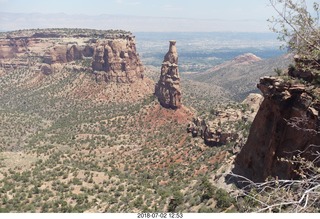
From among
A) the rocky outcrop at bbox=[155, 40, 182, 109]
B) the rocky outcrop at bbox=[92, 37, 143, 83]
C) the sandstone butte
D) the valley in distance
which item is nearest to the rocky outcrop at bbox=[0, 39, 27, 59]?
the sandstone butte

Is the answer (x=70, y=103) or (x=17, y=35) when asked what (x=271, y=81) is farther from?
(x=17, y=35)

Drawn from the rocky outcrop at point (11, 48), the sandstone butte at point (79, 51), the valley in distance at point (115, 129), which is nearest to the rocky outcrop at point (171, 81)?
the valley in distance at point (115, 129)

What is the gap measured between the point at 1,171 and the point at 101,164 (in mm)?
14580

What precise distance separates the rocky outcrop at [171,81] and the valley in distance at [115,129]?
0.23 metres

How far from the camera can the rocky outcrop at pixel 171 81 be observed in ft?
→ 248

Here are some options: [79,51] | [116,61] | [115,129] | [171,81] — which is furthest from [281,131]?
[79,51]

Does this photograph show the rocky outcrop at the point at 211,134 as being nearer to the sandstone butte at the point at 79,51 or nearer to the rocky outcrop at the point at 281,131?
the rocky outcrop at the point at 281,131

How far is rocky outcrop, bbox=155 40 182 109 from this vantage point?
7562 cm

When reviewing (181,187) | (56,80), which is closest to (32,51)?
(56,80)

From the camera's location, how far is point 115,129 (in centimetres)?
7181

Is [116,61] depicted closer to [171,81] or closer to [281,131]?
[171,81]

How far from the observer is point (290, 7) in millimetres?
13141

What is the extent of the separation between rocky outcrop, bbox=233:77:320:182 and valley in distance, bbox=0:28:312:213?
0.34ft

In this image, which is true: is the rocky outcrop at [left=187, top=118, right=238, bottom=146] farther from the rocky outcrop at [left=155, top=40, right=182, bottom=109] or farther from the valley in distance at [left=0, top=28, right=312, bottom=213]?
the rocky outcrop at [left=155, top=40, right=182, bottom=109]
